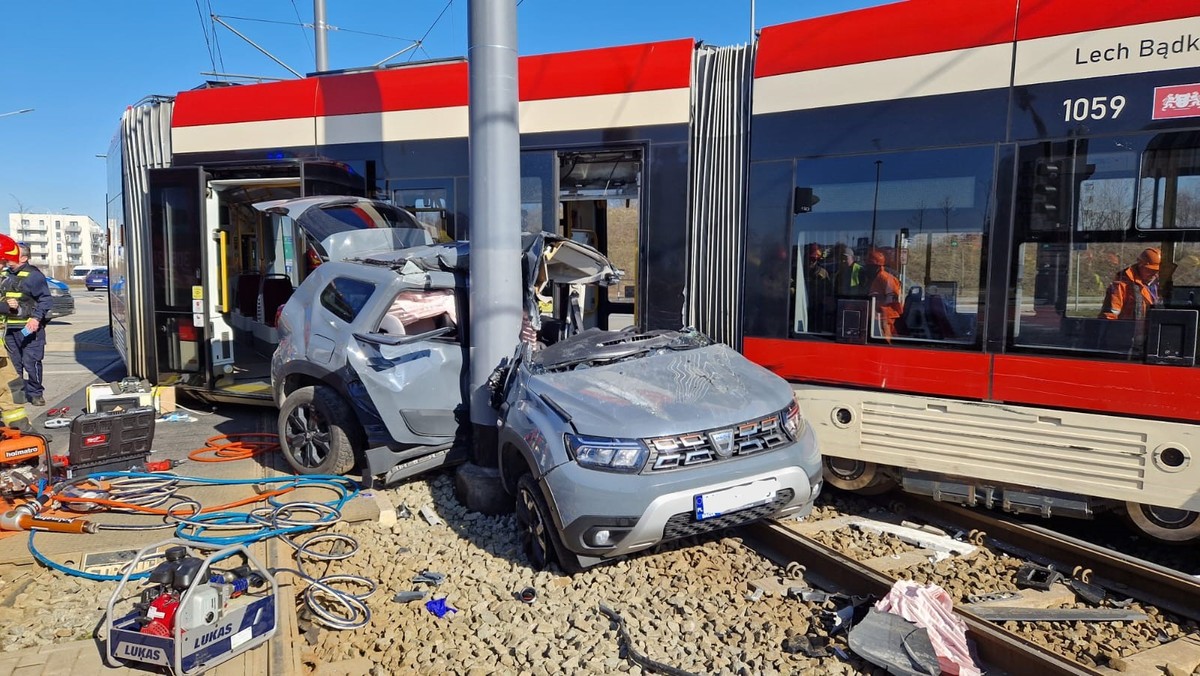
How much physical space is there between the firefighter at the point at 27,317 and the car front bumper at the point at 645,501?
8.77 metres

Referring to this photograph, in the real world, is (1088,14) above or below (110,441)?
above

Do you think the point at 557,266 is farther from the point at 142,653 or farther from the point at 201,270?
the point at 201,270

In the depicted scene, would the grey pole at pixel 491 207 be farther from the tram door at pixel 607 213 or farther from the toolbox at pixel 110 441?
the toolbox at pixel 110 441

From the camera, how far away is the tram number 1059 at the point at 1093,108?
4.79m

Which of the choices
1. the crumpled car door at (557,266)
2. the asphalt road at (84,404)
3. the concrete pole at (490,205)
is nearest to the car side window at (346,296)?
the concrete pole at (490,205)

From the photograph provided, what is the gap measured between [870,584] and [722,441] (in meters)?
1.12

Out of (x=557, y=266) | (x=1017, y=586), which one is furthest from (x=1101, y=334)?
(x=557, y=266)

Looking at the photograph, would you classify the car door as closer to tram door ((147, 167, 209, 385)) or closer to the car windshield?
the car windshield

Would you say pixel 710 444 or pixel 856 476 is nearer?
pixel 710 444

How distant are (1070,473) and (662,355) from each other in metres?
2.70

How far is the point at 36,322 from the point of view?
9.67m

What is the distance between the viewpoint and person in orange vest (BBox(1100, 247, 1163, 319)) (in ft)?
15.4

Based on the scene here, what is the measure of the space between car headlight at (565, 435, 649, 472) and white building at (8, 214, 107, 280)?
123 metres

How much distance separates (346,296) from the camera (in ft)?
20.9
